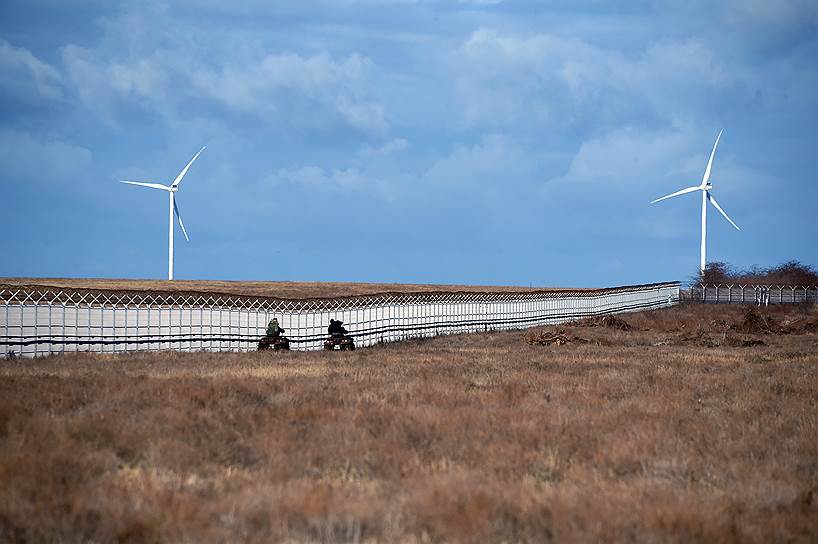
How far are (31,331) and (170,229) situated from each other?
53979mm

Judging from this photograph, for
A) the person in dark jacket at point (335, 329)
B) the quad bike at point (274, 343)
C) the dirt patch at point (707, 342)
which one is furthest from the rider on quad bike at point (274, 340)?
the dirt patch at point (707, 342)

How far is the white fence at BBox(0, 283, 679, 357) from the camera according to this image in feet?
132

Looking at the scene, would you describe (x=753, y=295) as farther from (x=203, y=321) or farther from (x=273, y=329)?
(x=273, y=329)

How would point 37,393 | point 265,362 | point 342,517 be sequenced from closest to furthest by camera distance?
point 342,517 → point 37,393 → point 265,362

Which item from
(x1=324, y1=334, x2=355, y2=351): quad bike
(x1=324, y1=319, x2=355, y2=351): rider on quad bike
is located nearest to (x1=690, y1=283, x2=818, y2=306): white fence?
(x1=324, y1=334, x2=355, y2=351): quad bike

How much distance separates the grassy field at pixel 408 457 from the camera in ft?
38.0

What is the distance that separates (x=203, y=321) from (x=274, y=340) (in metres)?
4.96

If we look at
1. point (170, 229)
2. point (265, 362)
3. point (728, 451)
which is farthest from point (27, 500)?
point (170, 229)

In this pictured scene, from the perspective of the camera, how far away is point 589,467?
15.2 meters

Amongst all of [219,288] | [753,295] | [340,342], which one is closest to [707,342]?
[340,342]

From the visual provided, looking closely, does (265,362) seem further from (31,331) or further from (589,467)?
(589,467)

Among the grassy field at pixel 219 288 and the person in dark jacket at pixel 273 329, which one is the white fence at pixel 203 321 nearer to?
the person in dark jacket at pixel 273 329

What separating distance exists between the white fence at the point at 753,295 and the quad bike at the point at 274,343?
8417 centimetres

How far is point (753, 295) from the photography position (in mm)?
122562
